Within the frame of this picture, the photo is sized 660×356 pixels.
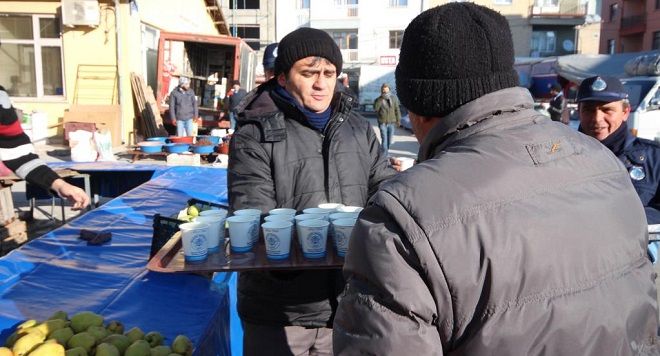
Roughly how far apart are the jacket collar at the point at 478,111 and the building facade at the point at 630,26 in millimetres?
42946

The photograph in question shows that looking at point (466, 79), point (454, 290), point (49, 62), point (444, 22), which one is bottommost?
point (454, 290)

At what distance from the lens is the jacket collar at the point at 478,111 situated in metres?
1.11

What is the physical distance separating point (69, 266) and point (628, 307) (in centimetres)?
286

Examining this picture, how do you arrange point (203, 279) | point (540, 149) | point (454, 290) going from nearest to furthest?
point (454, 290)
point (540, 149)
point (203, 279)

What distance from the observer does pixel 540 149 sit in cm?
107

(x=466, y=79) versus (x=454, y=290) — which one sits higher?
(x=466, y=79)

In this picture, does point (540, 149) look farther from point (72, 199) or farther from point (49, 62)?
point (49, 62)

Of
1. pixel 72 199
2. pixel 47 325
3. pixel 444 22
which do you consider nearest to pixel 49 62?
pixel 72 199

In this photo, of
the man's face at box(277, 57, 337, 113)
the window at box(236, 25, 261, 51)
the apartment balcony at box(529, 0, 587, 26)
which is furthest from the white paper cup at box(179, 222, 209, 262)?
the apartment balcony at box(529, 0, 587, 26)

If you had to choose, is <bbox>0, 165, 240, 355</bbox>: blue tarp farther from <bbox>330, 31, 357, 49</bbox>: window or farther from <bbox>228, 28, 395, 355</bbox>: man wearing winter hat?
<bbox>330, 31, 357, 49</bbox>: window

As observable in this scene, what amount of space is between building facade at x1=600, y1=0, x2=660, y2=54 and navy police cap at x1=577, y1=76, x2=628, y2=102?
131 feet

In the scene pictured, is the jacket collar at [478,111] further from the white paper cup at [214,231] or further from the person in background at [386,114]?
the person in background at [386,114]

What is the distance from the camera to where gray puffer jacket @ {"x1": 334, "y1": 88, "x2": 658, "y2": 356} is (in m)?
0.96

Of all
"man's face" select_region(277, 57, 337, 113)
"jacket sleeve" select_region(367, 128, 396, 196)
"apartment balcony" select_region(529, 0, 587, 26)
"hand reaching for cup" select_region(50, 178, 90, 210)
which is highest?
"apartment balcony" select_region(529, 0, 587, 26)
